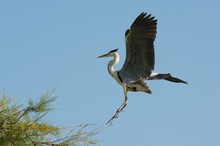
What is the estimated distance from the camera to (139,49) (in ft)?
14.6

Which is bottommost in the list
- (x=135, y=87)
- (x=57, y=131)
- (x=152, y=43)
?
(x=57, y=131)

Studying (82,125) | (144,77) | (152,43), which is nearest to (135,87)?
(144,77)

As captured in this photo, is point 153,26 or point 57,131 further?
point 153,26

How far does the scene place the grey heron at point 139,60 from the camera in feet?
14.0

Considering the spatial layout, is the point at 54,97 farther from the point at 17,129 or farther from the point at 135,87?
the point at 135,87

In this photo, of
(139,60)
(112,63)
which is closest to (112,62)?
(112,63)

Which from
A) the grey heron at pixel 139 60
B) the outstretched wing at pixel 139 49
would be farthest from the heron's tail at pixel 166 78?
the outstretched wing at pixel 139 49

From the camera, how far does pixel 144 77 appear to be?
14.9 feet

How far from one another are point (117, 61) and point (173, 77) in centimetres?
63

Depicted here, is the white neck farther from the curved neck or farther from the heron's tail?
the heron's tail

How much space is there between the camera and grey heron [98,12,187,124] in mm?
4277

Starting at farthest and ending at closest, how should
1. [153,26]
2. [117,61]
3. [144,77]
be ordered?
[117,61]
[144,77]
[153,26]

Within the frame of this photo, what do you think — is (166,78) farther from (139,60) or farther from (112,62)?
(112,62)

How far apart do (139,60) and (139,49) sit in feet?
0.41
